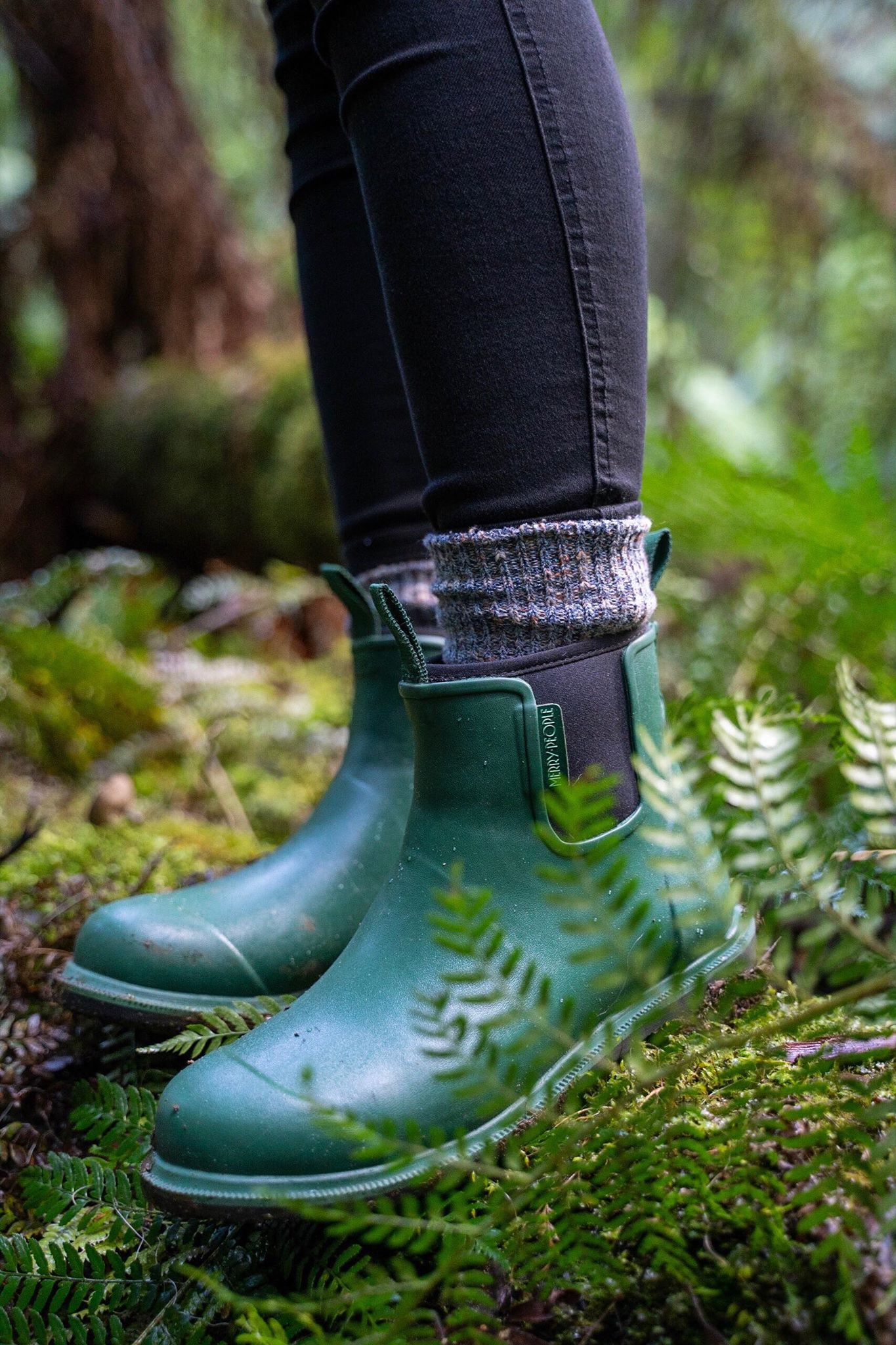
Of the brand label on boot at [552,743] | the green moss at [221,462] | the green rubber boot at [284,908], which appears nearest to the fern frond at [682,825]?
the brand label on boot at [552,743]

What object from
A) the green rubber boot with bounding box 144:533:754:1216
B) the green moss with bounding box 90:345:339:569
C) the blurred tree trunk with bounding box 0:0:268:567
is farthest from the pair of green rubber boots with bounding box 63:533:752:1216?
the blurred tree trunk with bounding box 0:0:268:567

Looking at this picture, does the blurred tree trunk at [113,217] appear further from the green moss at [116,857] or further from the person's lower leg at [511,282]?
the person's lower leg at [511,282]

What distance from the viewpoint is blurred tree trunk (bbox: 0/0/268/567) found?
3.84 metres

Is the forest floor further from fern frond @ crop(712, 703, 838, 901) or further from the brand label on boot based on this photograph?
the brand label on boot

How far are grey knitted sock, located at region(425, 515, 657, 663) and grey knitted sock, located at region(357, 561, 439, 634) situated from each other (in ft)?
0.92

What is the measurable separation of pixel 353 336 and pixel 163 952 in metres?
0.76

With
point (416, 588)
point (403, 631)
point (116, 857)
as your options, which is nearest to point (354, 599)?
point (416, 588)

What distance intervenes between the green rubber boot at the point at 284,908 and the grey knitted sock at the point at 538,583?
0.18 metres

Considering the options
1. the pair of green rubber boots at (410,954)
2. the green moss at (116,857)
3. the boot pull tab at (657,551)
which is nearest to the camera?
the pair of green rubber boots at (410,954)

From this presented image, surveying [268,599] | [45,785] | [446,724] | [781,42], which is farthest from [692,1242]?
[781,42]

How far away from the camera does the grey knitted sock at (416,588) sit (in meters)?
1.16

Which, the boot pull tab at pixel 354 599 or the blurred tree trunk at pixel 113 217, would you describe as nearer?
the boot pull tab at pixel 354 599

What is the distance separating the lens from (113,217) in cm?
409

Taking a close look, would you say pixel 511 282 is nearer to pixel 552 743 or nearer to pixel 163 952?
pixel 552 743
